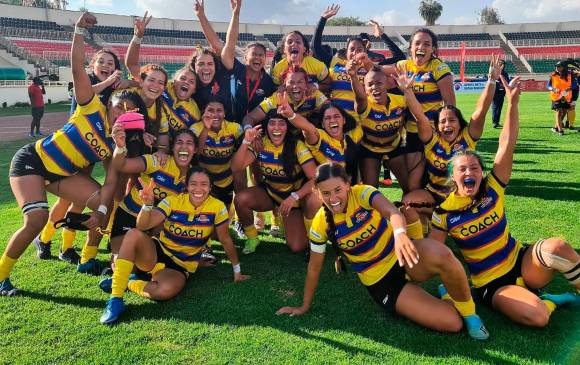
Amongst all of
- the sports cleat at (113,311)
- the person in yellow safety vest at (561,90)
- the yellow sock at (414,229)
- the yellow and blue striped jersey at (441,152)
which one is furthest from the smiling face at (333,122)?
the person in yellow safety vest at (561,90)

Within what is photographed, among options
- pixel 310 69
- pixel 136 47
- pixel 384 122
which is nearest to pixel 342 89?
pixel 310 69

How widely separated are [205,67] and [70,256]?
8.75ft

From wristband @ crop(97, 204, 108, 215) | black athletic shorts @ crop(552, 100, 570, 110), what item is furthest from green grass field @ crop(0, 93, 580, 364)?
black athletic shorts @ crop(552, 100, 570, 110)

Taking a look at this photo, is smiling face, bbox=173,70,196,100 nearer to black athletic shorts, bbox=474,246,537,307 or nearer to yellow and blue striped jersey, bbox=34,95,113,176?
yellow and blue striped jersey, bbox=34,95,113,176

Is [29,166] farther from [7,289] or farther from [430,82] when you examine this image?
[430,82]

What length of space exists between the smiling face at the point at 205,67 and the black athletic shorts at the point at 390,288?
10.4ft

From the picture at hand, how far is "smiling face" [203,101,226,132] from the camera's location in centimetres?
500

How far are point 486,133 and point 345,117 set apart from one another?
10.3 metres

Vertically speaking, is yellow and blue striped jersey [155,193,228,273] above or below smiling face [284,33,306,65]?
below

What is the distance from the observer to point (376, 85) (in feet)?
16.3

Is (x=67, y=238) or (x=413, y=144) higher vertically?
(x=413, y=144)

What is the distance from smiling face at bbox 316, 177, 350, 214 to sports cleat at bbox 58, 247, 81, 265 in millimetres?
3155

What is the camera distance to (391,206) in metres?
3.28

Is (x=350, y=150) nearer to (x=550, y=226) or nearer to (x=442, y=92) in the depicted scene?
(x=442, y=92)
